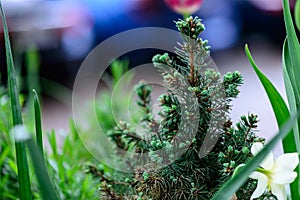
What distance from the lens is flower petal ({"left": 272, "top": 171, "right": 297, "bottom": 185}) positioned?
0.51 meters

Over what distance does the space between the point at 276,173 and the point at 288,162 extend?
0.02 m

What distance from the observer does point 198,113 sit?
56cm

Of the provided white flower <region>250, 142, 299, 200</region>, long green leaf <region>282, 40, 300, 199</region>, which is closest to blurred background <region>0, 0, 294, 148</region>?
long green leaf <region>282, 40, 300, 199</region>

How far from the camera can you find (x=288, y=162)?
0.51 metres

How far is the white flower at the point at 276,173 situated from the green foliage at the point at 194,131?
3cm

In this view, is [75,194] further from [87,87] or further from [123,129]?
[87,87]

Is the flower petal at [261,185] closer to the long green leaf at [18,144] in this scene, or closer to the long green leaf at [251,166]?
the long green leaf at [251,166]

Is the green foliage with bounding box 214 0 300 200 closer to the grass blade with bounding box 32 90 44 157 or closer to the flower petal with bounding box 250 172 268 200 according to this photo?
the flower petal with bounding box 250 172 268 200

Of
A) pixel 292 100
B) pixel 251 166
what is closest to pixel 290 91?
pixel 292 100

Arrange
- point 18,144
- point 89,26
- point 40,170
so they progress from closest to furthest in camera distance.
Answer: point 40,170 < point 18,144 < point 89,26

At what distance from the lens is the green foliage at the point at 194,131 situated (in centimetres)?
55

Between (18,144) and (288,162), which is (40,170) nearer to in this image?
(18,144)

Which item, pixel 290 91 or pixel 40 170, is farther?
pixel 290 91

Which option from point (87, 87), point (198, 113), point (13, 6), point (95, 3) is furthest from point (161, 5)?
point (198, 113)
